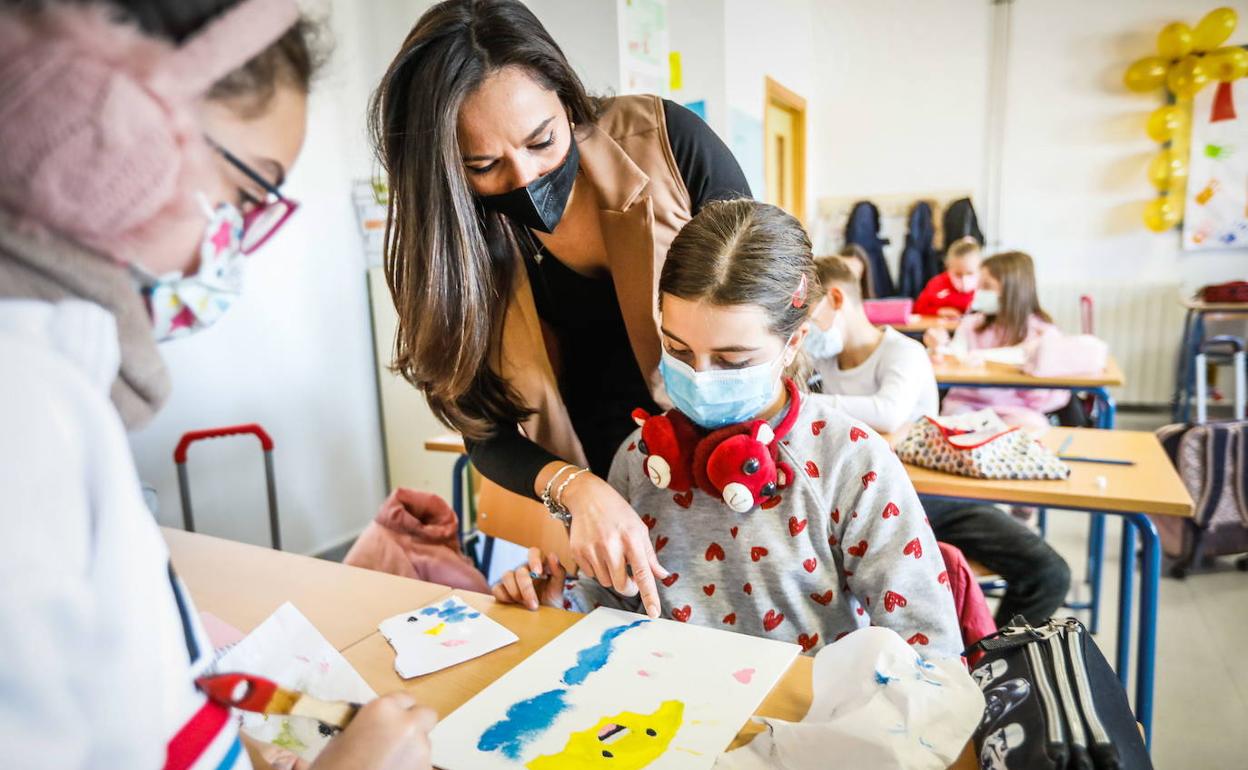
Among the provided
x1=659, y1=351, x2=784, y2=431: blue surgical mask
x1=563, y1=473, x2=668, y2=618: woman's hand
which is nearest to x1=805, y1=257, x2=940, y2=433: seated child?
x1=659, y1=351, x2=784, y2=431: blue surgical mask

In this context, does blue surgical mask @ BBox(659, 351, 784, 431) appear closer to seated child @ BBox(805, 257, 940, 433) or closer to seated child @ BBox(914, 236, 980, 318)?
seated child @ BBox(805, 257, 940, 433)

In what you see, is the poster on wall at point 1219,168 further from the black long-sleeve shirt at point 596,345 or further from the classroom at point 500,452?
the black long-sleeve shirt at point 596,345

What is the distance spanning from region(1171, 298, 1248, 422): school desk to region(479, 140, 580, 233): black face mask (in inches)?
159

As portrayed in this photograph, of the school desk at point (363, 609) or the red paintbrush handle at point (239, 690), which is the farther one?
the school desk at point (363, 609)

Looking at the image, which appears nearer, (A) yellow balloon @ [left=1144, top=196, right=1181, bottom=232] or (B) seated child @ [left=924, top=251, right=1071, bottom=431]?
(B) seated child @ [left=924, top=251, right=1071, bottom=431]

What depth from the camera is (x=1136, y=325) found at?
4641mm

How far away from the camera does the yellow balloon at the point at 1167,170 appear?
14.4 feet

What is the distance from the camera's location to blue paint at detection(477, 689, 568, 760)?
0.68 meters

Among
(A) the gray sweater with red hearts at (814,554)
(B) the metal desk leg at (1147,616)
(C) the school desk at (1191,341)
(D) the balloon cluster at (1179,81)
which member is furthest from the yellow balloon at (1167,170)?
(A) the gray sweater with red hearts at (814,554)

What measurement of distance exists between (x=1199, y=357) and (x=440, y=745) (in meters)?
4.26

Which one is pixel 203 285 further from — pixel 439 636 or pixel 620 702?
pixel 439 636

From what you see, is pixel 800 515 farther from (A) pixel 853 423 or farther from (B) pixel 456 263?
(B) pixel 456 263

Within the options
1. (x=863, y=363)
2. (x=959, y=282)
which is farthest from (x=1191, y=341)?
(x=863, y=363)

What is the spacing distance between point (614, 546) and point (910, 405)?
1.34 meters
